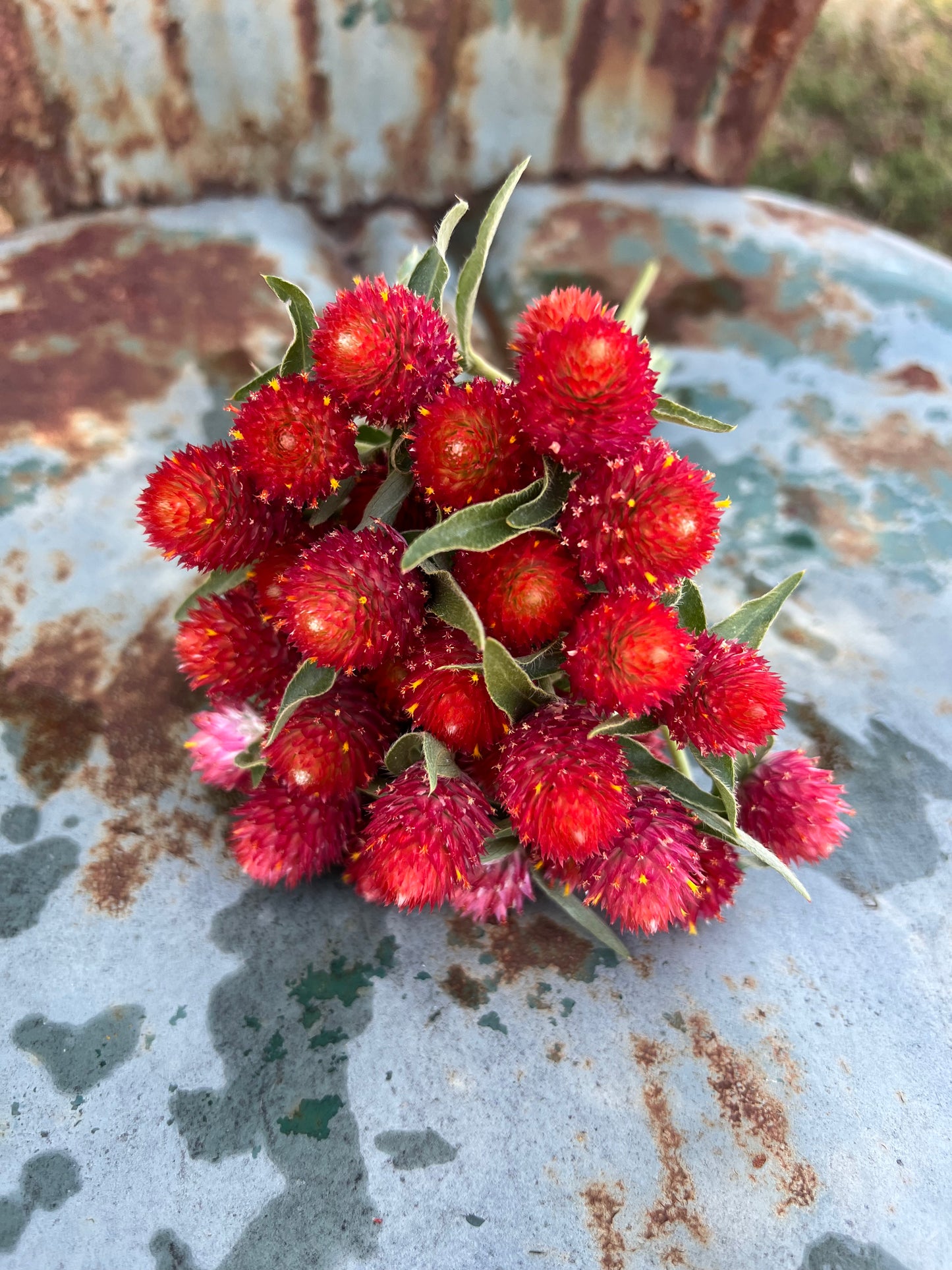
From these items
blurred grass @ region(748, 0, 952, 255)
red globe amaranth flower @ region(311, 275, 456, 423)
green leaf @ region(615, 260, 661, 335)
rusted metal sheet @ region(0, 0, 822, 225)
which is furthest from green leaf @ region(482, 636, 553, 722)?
blurred grass @ region(748, 0, 952, 255)

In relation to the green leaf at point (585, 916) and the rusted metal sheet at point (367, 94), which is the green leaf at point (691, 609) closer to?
the green leaf at point (585, 916)

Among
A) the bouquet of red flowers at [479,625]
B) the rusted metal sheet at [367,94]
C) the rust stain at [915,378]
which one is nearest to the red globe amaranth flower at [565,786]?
the bouquet of red flowers at [479,625]

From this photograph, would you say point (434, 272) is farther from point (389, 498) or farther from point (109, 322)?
point (109, 322)

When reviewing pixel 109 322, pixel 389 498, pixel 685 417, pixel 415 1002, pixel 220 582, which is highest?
pixel 685 417

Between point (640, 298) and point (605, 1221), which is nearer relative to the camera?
point (605, 1221)

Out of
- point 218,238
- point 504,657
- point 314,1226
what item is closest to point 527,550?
point 504,657

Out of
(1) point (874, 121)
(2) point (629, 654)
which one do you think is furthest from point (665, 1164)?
(1) point (874, 121)

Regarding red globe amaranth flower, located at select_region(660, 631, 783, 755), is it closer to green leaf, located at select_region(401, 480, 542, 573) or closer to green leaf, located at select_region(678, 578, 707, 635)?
green leaf, located at select_region(678, 578, 707, 635)
